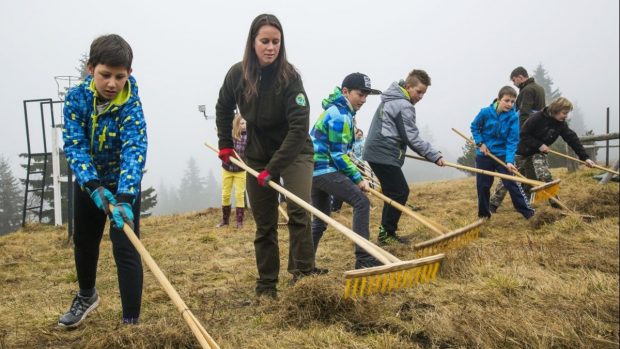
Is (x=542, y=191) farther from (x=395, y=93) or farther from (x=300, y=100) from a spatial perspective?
(x=300, y=100)

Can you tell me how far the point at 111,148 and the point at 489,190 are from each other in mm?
4818

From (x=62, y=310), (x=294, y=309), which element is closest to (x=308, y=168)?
(x=294, y=309)

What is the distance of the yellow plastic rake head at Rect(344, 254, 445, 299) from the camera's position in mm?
2771

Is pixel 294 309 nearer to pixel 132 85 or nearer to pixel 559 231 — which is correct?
pixel 132 85

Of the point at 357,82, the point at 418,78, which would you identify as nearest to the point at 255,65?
the point at 357,82

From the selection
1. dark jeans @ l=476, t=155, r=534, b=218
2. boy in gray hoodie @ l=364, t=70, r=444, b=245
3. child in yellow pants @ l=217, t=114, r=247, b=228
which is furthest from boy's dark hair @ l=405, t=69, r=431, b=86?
child in yellow pants @ l=217, t=114, r=247, b=228

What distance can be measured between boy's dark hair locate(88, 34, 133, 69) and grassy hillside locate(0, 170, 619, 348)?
4.75ft

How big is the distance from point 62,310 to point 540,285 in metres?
3.38

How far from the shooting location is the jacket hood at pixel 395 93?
4988 millimetres

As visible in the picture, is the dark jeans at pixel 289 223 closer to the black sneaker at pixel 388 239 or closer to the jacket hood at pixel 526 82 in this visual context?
the black sneaker at pixel 388 239

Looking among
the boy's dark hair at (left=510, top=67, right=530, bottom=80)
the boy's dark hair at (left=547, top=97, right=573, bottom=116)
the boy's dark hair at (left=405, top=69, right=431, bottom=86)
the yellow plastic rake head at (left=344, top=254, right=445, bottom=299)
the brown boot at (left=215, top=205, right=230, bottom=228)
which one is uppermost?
the boy's dark hair at (left=510, top=67, right=530, bottom=80)

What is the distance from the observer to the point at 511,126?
5.94 metres

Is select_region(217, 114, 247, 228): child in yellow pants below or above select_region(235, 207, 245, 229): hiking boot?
above

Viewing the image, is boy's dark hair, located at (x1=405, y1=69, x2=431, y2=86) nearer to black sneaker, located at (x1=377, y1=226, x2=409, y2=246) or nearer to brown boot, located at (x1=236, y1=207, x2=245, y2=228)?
black sneaker, located at (x1=377, y1=226, x2=409, y2=246)
